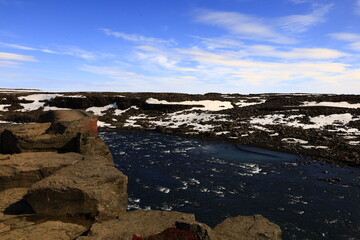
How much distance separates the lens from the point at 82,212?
10828 mm

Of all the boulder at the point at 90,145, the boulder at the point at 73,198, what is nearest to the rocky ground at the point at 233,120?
the boulder at the point at 90,145

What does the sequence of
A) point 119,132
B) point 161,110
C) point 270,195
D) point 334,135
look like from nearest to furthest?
point 270,195 → point 334,135 → point 119,132 → point 161,110

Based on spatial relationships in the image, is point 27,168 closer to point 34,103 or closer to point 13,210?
point 13,210

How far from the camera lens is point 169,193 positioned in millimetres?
16219

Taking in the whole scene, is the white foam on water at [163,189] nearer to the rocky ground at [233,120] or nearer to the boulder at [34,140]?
the boulder at [34,140]

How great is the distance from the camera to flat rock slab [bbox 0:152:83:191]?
13461 millimetres

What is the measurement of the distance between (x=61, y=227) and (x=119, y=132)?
30.2m

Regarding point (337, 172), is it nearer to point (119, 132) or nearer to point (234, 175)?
point (234, 175)

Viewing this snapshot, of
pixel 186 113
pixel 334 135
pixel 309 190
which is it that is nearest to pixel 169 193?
pixel 309 190

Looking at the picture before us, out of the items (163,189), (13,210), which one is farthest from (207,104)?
(13,210)

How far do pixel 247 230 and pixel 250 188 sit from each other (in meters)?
7.53

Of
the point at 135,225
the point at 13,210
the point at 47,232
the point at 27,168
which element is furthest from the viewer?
the point at 27,168

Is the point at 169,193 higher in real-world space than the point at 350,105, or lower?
lower

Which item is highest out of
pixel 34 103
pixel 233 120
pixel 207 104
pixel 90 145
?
pixel 207 104
